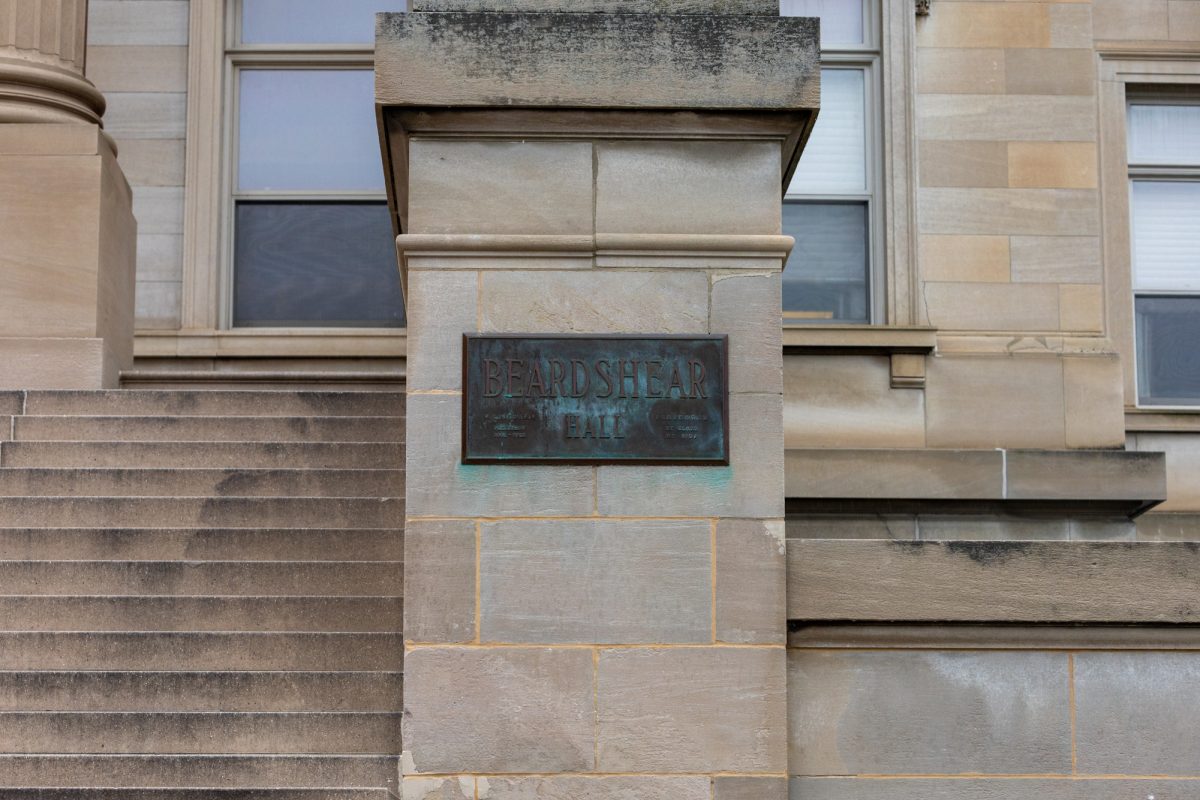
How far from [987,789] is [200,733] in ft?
10.0

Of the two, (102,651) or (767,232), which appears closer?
(767,232)

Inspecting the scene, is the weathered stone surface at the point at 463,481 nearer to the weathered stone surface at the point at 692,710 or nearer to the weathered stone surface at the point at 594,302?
the weathered stone surface at the point at 594,302

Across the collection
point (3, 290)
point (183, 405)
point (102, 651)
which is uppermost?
point (3, 290)

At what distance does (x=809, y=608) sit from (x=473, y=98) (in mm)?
2303

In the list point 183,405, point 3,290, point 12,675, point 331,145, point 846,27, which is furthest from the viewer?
point 331,145

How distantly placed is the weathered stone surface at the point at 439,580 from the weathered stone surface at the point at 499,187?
1.14 m

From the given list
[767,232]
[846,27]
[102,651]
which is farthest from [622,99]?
[846,27]

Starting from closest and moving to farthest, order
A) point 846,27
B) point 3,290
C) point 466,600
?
point 466,600
point 3,290
point 846,27

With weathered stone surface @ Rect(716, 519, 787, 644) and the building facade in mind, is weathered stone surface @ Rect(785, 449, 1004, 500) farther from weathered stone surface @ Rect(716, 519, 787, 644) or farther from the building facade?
weathered stone surface @ Rect(716, 519, 787, 644)

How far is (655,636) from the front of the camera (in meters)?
5.95

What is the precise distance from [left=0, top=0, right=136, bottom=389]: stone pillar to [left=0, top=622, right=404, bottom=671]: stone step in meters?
3.27

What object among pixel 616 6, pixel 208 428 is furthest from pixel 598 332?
pixel 208 428

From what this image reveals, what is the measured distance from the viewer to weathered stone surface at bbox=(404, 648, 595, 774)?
5.86 metres

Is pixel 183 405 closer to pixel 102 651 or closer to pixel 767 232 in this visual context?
pixel 102 651
